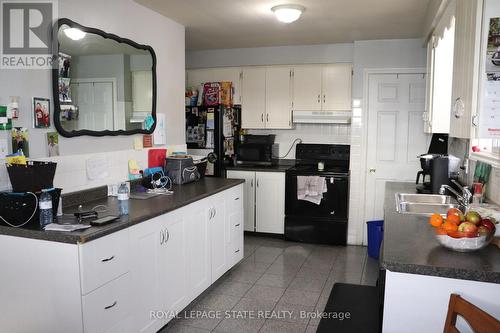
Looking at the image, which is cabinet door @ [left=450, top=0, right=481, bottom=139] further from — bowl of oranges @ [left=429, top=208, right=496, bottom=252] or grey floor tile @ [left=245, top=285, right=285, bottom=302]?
grey floor tile @ [left=245, top=285, right=285, bottom=302]

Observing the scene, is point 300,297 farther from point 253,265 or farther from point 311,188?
point 311,188

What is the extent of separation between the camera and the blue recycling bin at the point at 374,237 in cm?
428

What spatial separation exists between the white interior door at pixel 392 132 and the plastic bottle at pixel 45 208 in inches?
146

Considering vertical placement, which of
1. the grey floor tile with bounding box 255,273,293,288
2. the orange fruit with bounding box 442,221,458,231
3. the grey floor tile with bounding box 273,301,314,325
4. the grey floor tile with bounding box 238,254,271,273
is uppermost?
the orange fruit with bounding box 442,221,458,231

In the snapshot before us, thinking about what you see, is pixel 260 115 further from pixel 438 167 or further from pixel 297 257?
pixel 438 167

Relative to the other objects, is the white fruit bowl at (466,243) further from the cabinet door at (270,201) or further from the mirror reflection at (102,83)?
the cabinet door at (270,201)

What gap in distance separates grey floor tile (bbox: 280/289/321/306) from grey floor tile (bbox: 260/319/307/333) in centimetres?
36

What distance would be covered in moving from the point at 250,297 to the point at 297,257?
3.80 feet

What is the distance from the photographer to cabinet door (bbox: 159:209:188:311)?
2.68 metres

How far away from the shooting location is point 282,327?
9.52ft

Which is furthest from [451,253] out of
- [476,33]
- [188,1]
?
[188,1]

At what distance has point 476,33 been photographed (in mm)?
1831

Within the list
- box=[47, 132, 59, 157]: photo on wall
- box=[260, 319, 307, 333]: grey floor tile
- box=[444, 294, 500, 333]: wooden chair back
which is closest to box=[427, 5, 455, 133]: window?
box=[260, 319, 307, 333]: grey floor tile

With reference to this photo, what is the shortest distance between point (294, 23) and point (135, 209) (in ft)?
8.07
